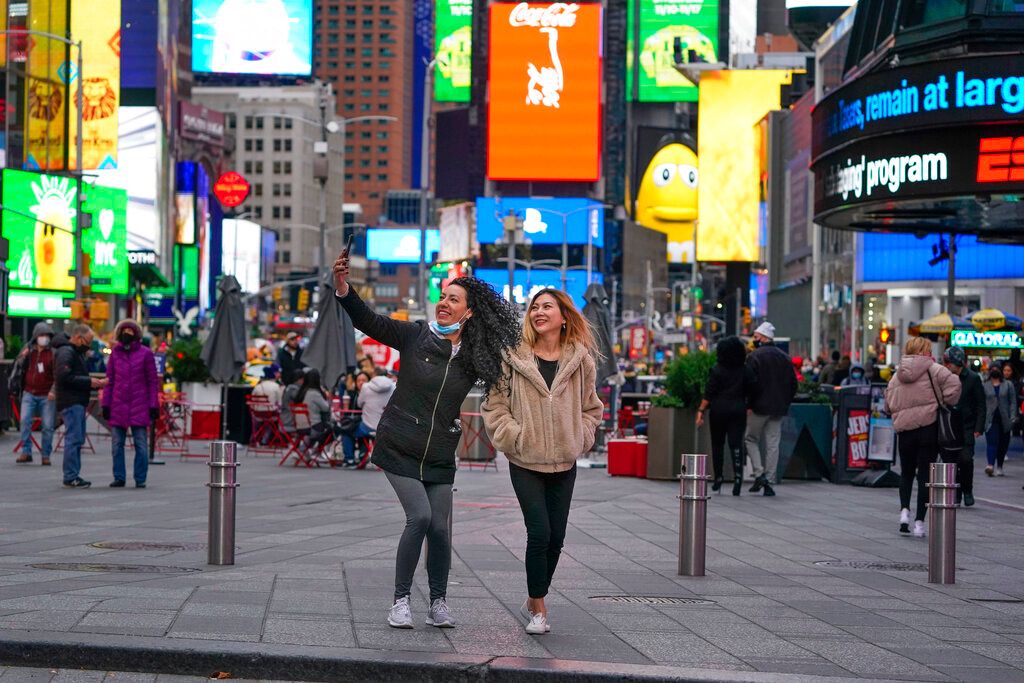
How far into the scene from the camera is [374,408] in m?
22.4

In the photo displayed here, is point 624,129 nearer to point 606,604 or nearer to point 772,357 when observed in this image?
point 772,357

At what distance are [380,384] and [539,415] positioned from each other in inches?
537

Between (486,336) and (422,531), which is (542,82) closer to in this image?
(486,336)

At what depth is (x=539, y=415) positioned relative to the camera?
343 inches

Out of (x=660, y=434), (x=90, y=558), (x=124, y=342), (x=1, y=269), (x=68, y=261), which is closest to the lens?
(x=90, y=558)

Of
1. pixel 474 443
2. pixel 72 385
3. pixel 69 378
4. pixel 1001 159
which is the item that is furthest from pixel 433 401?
pixel 1001 159

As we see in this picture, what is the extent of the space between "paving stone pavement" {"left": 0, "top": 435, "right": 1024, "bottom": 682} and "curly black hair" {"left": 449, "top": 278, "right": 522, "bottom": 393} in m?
1.37

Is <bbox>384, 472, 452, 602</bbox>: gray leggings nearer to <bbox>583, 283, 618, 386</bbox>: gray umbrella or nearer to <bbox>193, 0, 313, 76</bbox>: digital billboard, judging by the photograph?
<bbox>583, 283, 618, 386</bbox>: gray umbrella

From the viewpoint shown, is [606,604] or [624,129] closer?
[606,604]

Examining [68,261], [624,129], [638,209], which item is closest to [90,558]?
[68,261]

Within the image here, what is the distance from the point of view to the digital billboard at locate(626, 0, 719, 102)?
4862 inches

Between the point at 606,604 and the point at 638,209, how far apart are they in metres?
116

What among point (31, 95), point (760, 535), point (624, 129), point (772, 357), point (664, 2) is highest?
point (664, 2)

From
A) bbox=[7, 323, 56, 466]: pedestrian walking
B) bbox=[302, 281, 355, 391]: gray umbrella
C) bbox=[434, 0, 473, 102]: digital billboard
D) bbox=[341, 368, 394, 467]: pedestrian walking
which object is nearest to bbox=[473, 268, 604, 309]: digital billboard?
bbox=[434, 0, 473, 102]: digital billboard
